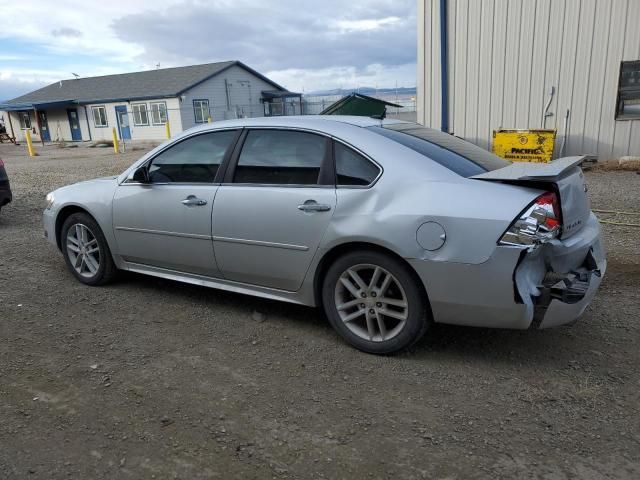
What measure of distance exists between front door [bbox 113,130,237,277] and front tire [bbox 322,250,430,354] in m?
1.08

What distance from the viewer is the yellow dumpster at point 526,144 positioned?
38.9 feet

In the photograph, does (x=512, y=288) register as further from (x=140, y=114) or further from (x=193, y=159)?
(x=140, y=114)

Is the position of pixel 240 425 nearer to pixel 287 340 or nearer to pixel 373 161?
pixel 287 340

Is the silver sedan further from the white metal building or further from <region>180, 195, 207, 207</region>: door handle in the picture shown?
the white metal building

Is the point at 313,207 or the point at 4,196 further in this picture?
the point at 4,196

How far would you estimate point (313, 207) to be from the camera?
3.48 metres

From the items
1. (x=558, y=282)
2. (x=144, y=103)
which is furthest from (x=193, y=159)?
(x=144, y=103)

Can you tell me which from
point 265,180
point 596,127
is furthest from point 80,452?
point 596,127

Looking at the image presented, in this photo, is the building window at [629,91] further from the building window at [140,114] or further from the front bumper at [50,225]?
the building window at [140,114]

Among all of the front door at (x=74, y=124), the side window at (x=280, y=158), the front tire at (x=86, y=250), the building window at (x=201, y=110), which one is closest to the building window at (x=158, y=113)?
the building window at (x=201, y=110)

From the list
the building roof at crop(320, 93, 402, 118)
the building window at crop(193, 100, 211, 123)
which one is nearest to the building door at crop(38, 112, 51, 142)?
the building window at crop(193, 100, 211, 123)

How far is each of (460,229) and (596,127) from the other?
1104 cm

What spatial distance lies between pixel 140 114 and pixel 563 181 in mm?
35256

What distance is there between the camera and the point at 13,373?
334 cm
